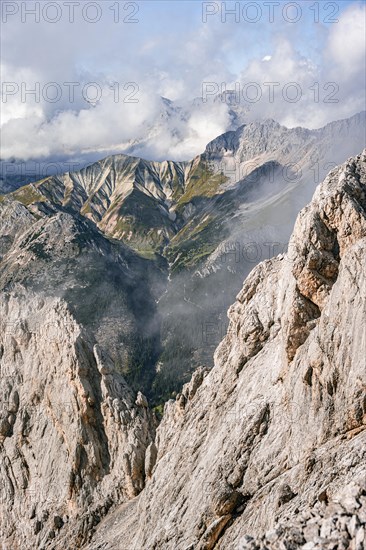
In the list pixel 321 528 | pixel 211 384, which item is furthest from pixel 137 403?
pixel 321 528

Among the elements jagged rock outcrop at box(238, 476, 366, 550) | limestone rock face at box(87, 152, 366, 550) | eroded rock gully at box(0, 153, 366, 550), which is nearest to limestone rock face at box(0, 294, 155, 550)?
eroded rock gully at box(0, 153, 366, 550)

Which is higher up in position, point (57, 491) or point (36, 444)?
point (36, 444)

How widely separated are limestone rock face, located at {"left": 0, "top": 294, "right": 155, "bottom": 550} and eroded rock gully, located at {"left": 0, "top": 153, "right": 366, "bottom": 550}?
11.8 inches

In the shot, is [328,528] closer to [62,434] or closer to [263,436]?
[263,436]

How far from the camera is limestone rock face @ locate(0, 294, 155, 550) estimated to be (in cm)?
7631

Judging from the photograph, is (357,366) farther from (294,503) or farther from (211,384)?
(211,384)

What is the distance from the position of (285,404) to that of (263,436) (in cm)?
326

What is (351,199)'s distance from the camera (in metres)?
40.2

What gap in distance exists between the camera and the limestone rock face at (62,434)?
76312 millimetres

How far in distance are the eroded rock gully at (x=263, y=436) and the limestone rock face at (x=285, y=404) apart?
0.11 m

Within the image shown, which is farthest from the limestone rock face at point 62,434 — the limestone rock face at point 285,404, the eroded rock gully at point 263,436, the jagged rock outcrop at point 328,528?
the jagged rock outcrop at point 328,528

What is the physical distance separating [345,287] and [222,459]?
58.1 feet

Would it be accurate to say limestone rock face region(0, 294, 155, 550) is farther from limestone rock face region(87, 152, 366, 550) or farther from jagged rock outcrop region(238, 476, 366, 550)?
jagged rock outcrop region(238, 476, 366, 550)

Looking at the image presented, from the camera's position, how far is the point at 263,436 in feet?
142
